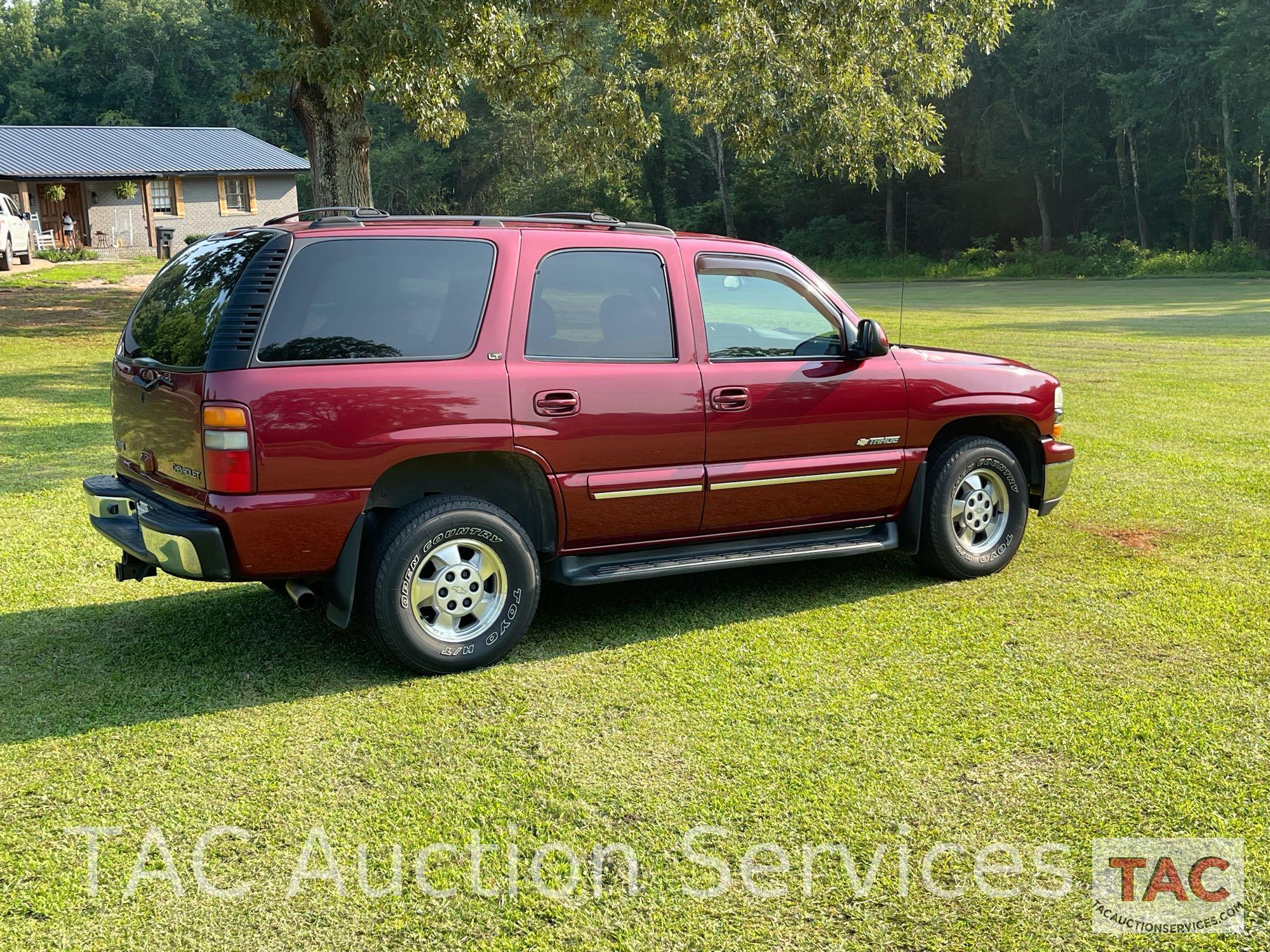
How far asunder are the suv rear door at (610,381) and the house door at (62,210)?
45.3 meters

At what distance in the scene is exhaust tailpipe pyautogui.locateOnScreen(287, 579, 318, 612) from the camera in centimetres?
494

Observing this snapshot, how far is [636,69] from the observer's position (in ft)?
72.6

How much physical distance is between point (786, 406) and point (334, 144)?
13259 millimetres

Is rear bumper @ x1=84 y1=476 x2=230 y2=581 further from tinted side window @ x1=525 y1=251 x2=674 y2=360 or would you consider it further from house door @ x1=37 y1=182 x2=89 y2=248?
house door @ x1=37 y1=182 x2=89 y2=248

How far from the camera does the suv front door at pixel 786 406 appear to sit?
5.75m

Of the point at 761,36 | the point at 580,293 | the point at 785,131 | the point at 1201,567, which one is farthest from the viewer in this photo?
the point at 785,131

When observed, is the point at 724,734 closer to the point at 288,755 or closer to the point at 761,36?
the point at 288,755

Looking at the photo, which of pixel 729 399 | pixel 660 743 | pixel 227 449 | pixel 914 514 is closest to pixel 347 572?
pixel 227 449

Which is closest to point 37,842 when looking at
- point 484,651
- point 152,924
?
point 152,924

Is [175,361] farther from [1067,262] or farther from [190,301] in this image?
[1067,262]

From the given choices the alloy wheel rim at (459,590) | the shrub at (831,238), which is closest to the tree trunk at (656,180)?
the shrub at (831,238)

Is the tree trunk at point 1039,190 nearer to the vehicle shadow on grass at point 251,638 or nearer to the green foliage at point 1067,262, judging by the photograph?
the green foliage at point 1067,262

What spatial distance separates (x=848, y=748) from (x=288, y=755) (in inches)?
78.7

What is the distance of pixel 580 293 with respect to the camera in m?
5.52
